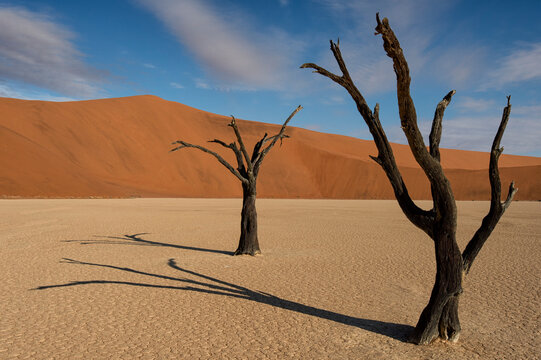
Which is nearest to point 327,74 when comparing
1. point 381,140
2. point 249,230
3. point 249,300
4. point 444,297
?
point 381,140

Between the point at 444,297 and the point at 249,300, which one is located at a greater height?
the point at 444,297

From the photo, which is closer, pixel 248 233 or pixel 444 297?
pixel 444 297

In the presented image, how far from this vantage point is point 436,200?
4.23 meters

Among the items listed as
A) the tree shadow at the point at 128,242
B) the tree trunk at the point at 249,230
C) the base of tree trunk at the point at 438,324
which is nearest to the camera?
the base of tree trunk at the point at 438,324

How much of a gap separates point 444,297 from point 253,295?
3.16 m

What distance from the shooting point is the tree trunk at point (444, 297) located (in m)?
4.29

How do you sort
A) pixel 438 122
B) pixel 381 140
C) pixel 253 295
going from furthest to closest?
1. pixel 253 295
2. pixel 381 140
3. pixel 438 122

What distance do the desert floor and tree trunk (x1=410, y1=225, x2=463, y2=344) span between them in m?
0.16

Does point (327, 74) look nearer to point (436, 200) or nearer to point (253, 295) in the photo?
point (436, 200)

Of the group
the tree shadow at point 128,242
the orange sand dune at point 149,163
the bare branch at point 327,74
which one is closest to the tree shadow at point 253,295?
the tree shadow at point 128,242

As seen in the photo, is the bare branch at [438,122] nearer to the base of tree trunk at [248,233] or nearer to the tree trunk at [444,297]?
the tree trunk at [444,297]

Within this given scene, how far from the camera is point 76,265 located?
8.54 m

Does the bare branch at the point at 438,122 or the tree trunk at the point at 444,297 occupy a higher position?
the bare branch at the point at 438,122

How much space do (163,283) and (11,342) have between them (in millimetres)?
2852
